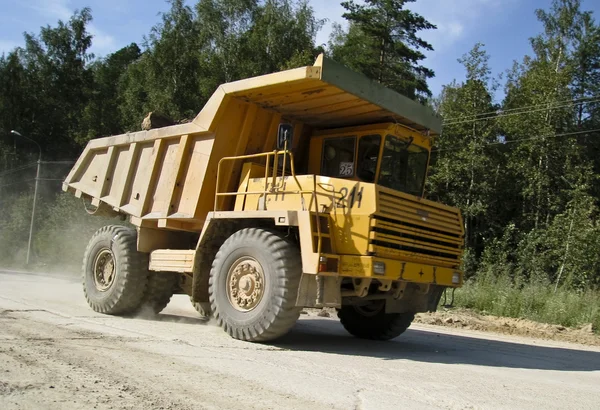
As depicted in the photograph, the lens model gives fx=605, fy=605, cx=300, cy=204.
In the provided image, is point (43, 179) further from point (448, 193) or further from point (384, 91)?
point (384, 91)

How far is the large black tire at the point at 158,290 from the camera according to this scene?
951cm

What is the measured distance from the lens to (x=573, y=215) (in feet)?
72.9

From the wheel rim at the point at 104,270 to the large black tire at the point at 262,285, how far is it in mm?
2820

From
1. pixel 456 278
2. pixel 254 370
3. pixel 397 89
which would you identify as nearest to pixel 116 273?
pixel 254 370

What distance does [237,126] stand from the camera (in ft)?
27.5

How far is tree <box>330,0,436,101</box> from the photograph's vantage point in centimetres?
3344

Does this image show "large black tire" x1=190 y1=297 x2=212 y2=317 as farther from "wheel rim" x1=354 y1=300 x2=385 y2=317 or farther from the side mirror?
the side mirror

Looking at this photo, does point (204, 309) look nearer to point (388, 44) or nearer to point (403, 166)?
point (403, 166)

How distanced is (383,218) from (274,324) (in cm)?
173

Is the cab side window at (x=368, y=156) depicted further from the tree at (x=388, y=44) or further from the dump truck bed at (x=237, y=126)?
the tree at (x=388, y=44)

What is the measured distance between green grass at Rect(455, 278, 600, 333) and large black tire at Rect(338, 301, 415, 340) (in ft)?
18.1

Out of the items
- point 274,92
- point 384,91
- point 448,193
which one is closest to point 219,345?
point 274,92

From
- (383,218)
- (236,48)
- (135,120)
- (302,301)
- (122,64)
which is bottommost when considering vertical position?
(302,301)

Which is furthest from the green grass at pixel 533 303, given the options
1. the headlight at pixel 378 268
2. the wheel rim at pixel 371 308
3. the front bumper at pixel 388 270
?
the headlight at pixel 378 268
